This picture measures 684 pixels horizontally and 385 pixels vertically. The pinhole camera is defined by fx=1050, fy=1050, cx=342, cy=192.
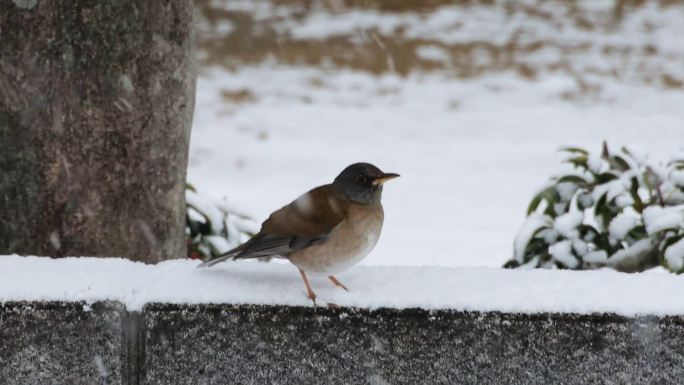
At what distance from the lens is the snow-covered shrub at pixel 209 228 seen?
14.3 ft

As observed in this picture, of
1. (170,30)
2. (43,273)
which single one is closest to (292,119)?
(170,30)

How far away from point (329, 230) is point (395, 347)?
0.36 m

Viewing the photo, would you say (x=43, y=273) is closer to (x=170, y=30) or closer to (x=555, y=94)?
(x=170, y=30)

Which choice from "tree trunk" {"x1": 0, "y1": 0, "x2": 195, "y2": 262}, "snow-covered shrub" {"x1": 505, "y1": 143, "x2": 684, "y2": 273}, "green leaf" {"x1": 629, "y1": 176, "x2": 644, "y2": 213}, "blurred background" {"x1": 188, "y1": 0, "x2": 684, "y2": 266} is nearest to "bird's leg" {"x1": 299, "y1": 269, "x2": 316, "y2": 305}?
"tree trunk" {"x1": 0, "y1": 0, "x2": 195, "y2": 262}

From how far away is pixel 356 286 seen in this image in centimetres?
286

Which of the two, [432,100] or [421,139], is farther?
[432,100]

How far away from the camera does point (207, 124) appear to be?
9.66 meters

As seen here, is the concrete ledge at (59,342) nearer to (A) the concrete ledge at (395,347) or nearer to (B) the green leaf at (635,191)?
(A) the concrete ledge at (395,347)

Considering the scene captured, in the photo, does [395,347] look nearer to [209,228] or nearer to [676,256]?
[676,256]

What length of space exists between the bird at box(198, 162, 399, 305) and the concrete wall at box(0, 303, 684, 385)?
156 millimetres

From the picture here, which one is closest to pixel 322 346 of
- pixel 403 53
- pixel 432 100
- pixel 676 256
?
pixel 676 256

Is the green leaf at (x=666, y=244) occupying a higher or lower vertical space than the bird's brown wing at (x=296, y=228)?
lower

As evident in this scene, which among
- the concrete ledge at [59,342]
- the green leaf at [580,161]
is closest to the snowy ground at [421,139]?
the green leaf at [580,161]

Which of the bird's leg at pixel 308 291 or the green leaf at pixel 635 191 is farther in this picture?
the green leaf at pixel 635 191
